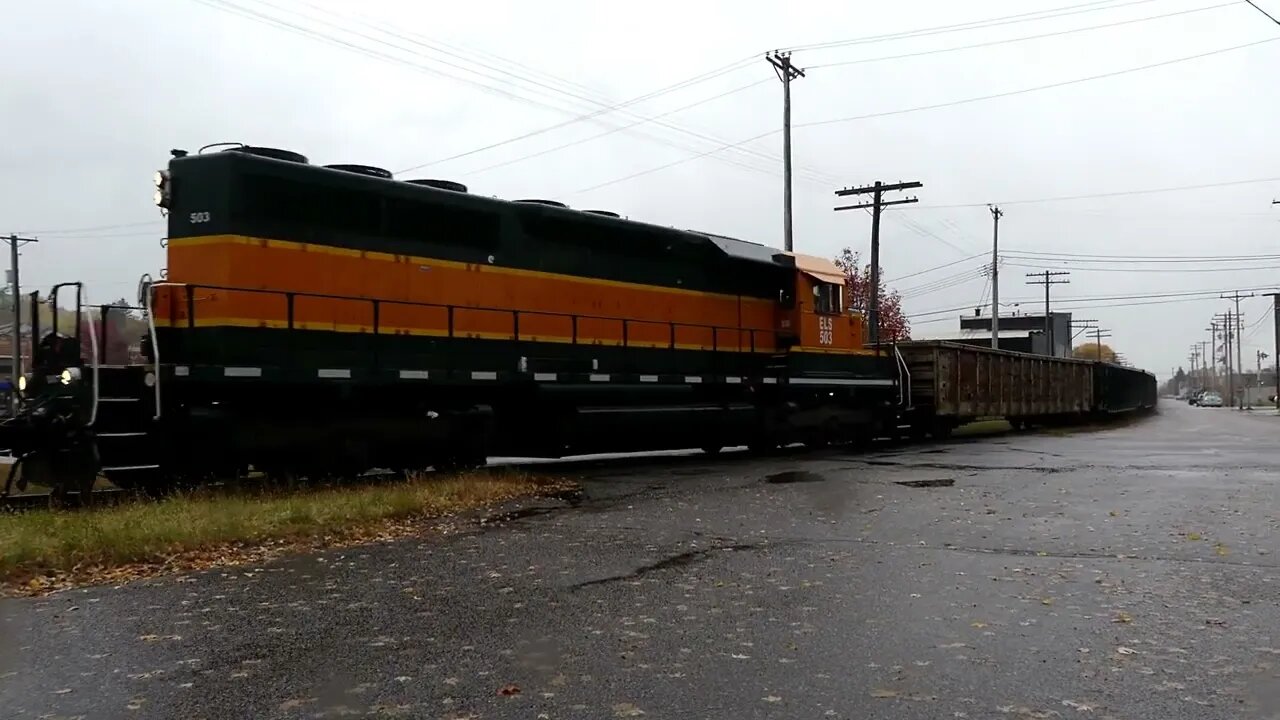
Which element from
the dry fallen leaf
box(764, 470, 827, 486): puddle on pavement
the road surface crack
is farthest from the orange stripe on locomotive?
the dry fallen leaf

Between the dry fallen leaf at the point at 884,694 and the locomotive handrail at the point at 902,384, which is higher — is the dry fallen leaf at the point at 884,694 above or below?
below

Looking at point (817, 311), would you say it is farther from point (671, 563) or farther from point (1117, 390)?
point (1117, 390)

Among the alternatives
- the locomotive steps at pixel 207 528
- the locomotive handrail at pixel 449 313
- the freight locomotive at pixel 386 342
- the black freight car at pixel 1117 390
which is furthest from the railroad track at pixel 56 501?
the black freight car at pixel 1117 390

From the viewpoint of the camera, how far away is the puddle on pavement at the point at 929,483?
12.9 meters

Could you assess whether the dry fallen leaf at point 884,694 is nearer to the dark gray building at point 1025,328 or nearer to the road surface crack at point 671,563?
the road surface crack at point 671,563

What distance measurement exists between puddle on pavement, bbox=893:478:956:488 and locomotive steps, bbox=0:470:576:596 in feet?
17.4

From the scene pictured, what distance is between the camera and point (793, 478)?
1422 centimetres

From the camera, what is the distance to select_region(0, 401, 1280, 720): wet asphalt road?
177 inches

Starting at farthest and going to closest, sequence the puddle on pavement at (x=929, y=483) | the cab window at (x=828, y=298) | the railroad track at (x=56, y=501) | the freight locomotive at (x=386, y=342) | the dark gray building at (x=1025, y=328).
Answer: the dark gray building at (x=1025, y=328), the cab window at (x=828, y=298), the puddle on pavement at (x=929, y=483), the freight locomotive at (x=386, y=342), the railroad track at (x=56, y=501)

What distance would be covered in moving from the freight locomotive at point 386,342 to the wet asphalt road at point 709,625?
12.2 ft

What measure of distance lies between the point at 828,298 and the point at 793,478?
26.4ft

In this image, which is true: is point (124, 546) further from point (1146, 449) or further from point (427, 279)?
point (1146, 449)

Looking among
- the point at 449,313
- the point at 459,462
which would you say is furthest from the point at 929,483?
the point at 449,313

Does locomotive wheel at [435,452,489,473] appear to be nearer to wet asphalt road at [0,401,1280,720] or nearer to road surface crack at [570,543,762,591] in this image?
wet asphalt road at [0,401,1280,720]
